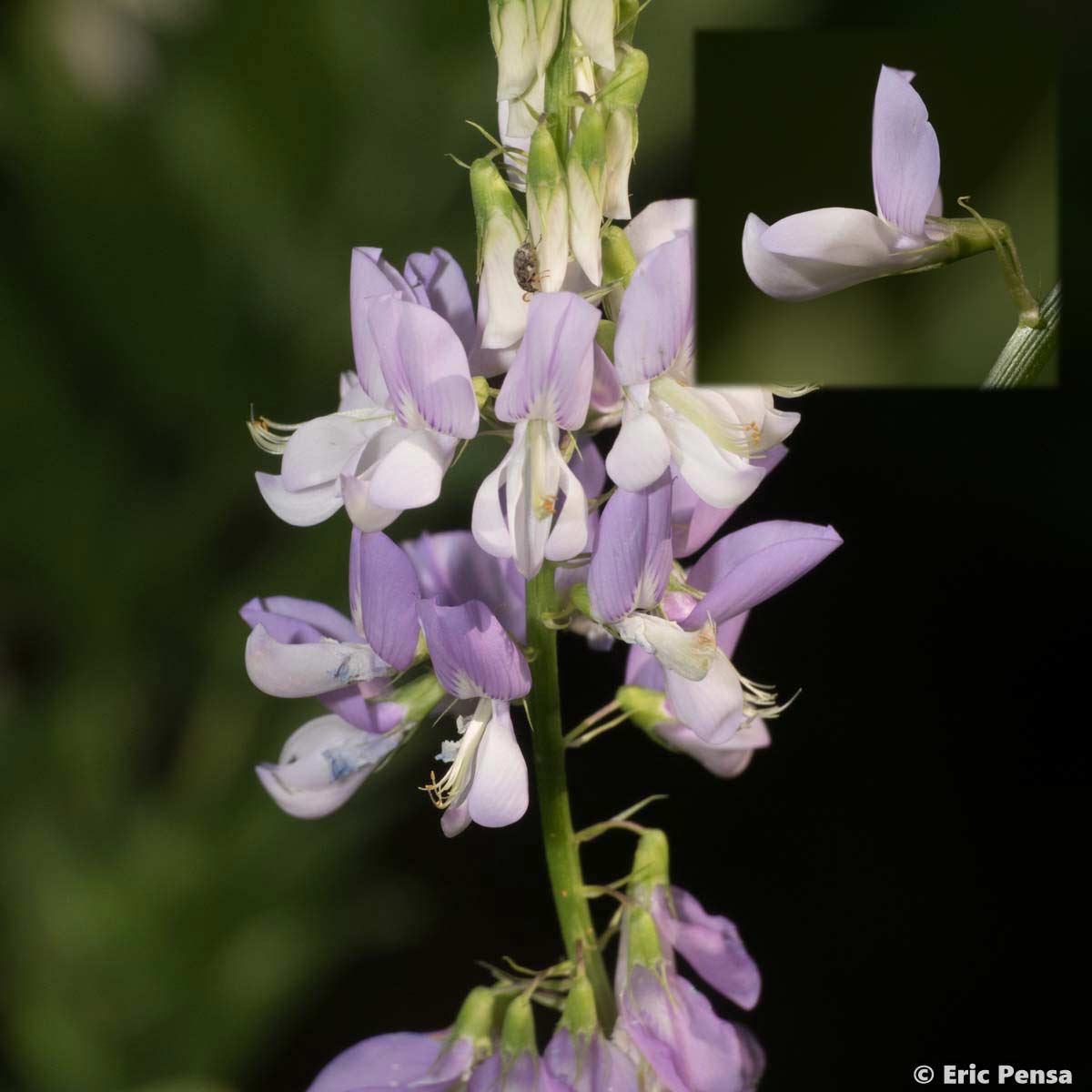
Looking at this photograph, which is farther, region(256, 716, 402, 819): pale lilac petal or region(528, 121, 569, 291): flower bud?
region(256, 716, 402, 819): pale lilac petal

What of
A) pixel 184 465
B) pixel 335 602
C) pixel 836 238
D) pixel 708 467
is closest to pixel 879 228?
pixel 836 238

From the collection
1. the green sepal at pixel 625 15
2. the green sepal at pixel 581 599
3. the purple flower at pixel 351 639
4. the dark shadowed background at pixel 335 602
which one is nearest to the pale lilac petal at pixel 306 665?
the purple flower at pixel 351 639

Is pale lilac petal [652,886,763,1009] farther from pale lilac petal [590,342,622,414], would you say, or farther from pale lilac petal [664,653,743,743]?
pale lilac petal [590,342,622,414]

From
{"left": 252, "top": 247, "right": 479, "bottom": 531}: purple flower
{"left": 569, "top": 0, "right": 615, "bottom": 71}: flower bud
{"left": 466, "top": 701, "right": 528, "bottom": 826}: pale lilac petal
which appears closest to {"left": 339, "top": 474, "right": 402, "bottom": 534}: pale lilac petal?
{"left": 252, "top": 247, "right": 479, "bottom": 531}: purple flower

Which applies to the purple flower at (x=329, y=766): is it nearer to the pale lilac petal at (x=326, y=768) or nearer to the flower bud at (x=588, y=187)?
the pale lilac petal at (x=326, y=768)

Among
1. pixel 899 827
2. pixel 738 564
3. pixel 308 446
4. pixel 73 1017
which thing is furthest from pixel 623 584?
pixel 73 1017
